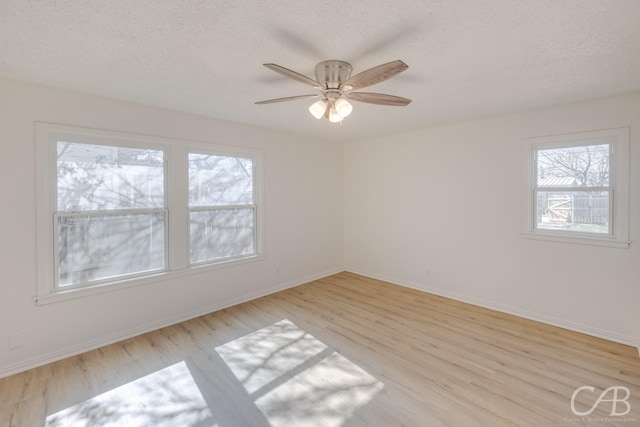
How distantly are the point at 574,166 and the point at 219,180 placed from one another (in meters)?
4.19

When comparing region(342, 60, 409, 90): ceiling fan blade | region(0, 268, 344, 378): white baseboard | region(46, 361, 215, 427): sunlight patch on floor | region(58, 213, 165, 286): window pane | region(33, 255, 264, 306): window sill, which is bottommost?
region(46, 361, 215, 427): sunlight patch on floor

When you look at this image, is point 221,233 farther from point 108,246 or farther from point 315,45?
point 315,45

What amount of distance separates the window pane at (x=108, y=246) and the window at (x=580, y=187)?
4388mm

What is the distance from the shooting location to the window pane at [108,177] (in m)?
2.68

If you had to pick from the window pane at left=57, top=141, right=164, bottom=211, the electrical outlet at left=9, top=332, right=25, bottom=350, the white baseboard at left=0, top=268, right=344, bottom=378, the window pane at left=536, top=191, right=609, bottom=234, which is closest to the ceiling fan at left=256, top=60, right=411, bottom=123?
the window pane at left=57, top=141, right=164, bottom=211

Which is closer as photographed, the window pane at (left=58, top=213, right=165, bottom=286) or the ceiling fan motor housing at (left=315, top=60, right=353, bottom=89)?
the ceiling fan motor housing at (left=315, top=60, right=353, bottom=89)

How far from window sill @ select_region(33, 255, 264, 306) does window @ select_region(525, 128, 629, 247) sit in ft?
12.4

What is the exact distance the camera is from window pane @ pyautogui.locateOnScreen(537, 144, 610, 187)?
299 cm

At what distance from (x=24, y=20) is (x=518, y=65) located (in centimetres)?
320

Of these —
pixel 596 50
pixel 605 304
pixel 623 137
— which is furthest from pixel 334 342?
pixel 623 137

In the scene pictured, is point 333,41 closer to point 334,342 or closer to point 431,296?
point 334,342

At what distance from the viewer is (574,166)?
124 inches

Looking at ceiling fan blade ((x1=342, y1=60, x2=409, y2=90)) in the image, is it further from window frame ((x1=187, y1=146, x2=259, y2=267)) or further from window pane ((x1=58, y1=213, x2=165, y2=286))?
window pane ((x1=58, y1=213, x2=165, y2=286))

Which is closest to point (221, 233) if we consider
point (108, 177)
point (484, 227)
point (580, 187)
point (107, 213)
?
point (107, 213)
